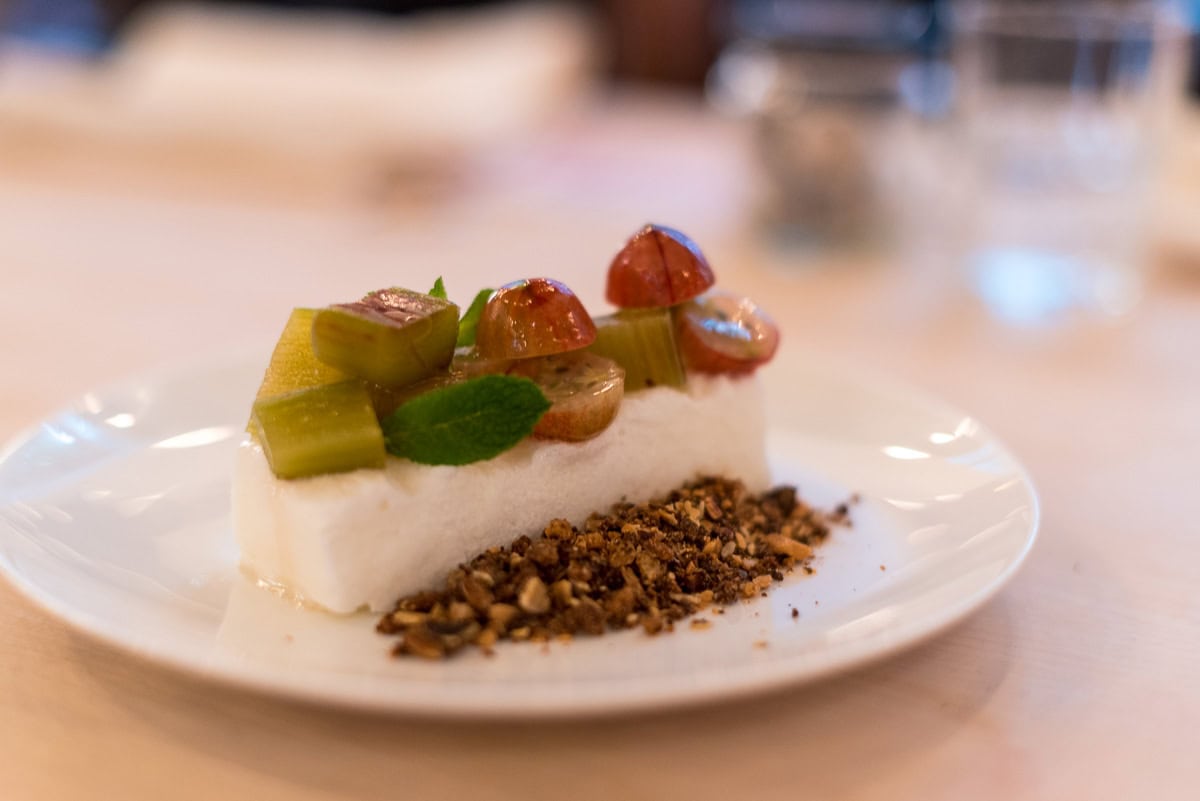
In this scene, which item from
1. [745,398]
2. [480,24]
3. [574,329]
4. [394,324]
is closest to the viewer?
[394,324]

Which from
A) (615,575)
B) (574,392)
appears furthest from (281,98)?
(615,575)

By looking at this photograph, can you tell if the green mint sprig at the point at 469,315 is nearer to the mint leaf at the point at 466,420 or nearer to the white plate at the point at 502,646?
the mint leaf at the point at 466,420

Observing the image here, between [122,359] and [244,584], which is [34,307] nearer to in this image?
[122,359]

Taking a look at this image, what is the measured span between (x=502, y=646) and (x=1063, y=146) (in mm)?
2087

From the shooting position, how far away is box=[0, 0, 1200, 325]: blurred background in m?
2.66

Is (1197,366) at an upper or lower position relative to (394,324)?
lower

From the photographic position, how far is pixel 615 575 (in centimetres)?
126

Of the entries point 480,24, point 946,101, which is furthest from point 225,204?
point 946,101

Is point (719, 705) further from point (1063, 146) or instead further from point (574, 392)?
point (1063, 146)

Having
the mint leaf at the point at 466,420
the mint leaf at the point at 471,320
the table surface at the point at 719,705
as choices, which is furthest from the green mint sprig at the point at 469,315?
the table surface at the point at 719,705

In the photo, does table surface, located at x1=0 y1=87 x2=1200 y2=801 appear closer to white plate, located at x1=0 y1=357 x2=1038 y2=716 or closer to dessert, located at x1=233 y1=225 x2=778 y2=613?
white plate, located at x1=0 y1=357 x2=1038 y2=716

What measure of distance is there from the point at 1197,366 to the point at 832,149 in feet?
3.21

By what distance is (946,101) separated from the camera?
10.5 ft

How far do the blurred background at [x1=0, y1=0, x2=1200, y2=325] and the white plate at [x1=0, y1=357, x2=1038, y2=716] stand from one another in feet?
3.70
